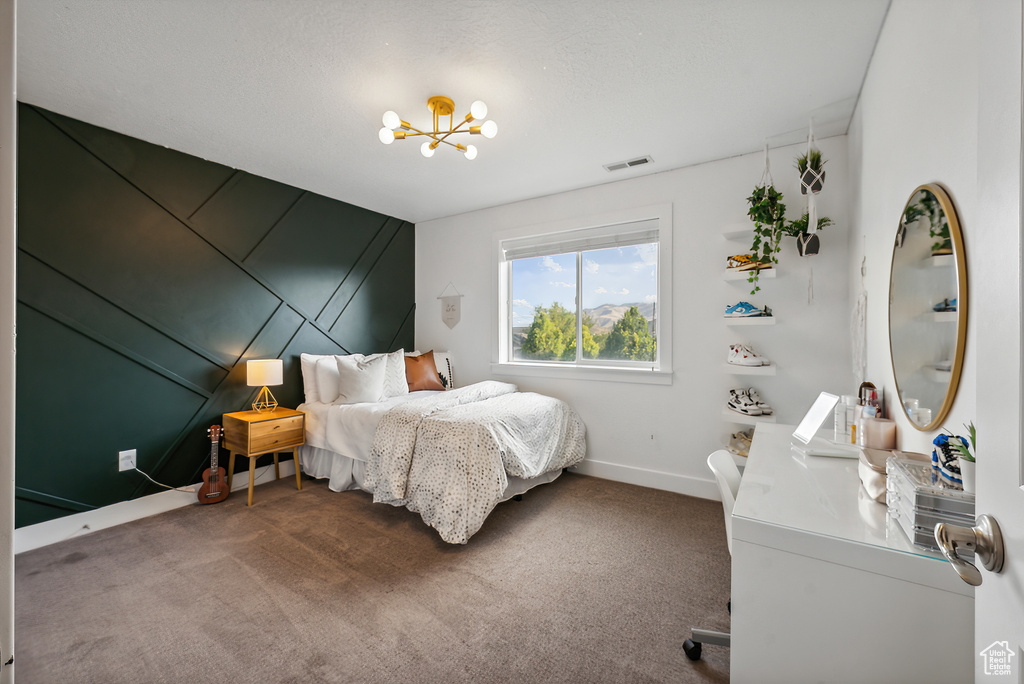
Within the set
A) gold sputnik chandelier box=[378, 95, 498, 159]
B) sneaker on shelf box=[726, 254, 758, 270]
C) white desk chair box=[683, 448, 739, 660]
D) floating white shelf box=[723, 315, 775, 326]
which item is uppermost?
gold sputnik chandelier box=[378, 95, 498, 159]

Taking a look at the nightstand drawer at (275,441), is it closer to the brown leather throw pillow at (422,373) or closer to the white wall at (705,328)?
the brown leather throw pillow at (422,373)

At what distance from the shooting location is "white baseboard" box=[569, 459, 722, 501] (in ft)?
10.4

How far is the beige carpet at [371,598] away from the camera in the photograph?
61.7 inches

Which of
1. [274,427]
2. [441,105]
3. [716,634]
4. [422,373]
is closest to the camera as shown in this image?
[716,634]

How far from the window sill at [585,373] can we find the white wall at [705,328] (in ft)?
0.20

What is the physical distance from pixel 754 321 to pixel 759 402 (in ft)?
1.85

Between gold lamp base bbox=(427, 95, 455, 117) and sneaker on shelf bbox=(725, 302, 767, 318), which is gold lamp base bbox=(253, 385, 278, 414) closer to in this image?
gold lamp base bbox=(427, 95, 455, 117)

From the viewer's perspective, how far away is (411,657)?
1.61m

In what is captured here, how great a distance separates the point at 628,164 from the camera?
10.5ft

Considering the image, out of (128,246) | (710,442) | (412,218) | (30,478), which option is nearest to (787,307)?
(710,442)

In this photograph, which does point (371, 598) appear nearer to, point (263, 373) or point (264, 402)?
point (263, 373)

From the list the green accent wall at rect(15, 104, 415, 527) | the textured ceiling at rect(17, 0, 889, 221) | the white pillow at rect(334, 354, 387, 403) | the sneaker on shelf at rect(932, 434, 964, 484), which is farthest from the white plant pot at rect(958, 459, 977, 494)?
the green accent wall at rect(15, 104, 415, 527)

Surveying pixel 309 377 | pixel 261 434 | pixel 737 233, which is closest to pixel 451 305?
pixel 309 377

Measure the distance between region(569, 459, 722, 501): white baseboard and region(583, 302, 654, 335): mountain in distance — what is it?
116cm
